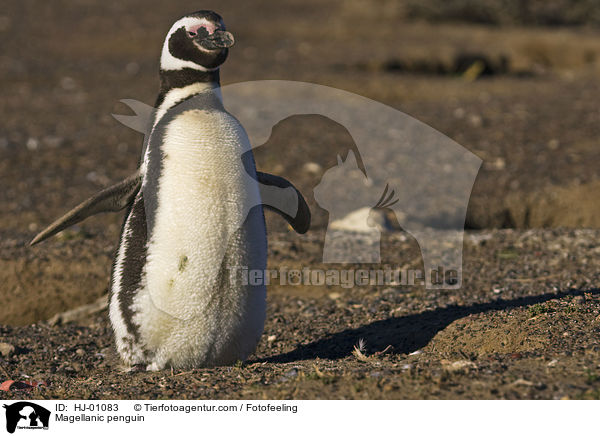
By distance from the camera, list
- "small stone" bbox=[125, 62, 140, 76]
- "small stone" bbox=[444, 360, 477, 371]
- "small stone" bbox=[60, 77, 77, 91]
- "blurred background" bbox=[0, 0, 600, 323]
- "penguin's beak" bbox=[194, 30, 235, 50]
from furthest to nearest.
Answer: "small stone" bbox=[125, 62, 140, 76]
"small stone" bbox=[60, 77, 77, 91]
"blurred background" bbox=[0, 0, 600, 323]
"penguin's beak" bbox=[194, 30, 235, 50]
"small stone" bbox=[444, 360, 477, 371]

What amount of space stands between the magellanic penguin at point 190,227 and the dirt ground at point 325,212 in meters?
0.16

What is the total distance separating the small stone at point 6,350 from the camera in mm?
4098

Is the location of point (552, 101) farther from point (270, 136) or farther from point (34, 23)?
point (34, 23)

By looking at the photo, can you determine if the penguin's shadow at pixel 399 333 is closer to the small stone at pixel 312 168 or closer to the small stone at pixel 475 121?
the small stone at pixel 312 168

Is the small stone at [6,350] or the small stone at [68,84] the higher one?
the small stone at [68,84]

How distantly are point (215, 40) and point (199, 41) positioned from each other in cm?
6

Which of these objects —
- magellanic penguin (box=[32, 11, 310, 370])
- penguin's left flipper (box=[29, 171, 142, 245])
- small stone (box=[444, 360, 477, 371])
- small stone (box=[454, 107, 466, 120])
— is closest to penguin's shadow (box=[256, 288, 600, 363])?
magellanic penguin (box=[32, 11, 310, 370])

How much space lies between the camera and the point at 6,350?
13.5ft

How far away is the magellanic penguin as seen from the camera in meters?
3.22

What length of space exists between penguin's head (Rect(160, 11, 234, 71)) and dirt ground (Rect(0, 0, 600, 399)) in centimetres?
120

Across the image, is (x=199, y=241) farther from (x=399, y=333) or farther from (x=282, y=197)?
(x=399, y=333)

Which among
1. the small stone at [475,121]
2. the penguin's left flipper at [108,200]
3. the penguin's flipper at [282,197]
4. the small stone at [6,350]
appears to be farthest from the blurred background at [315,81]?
the penguin's flipper at [282,197]
